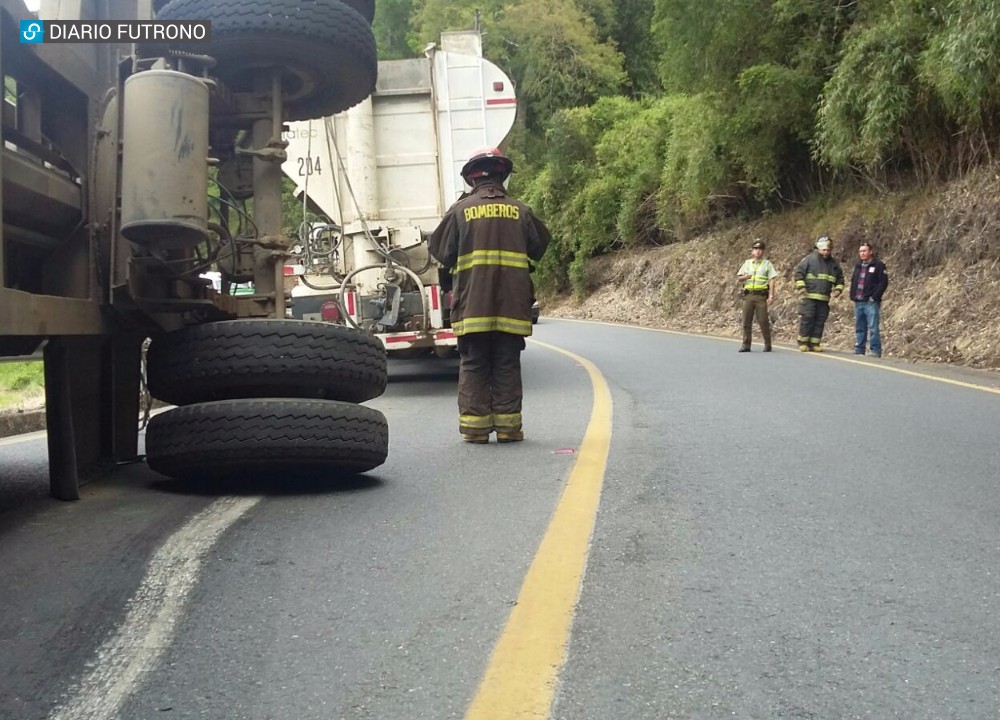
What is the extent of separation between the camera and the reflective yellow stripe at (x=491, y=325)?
6938 millimetres

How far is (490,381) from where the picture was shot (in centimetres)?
714

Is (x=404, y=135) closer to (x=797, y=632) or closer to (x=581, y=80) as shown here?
(x=797, y=632)

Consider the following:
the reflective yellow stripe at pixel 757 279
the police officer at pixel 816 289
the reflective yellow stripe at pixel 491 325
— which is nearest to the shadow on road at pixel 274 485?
the reflective yellow stripe at pixel 491 325

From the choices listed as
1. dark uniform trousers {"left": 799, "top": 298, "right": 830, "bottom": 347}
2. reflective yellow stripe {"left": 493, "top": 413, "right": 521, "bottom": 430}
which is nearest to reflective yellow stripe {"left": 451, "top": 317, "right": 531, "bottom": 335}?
reflective yellow stripe {"left": 493, "top": 413, "right": 521, "bottom": 430}

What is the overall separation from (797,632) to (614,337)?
18.2 m

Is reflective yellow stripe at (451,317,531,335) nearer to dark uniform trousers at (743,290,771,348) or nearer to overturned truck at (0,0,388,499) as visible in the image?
overturned truck at (0,0,388,499)

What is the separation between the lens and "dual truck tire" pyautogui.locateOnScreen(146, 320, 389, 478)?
4.82 meters

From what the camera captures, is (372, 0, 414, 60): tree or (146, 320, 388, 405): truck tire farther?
(372, 0, 414, 60): tree

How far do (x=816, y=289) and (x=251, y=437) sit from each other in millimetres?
13589

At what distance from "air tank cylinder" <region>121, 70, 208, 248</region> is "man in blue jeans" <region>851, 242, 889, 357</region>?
12.9 m

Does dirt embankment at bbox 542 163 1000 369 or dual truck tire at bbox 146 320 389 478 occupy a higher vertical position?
dirt embankment at bbox 542 163 1000 369

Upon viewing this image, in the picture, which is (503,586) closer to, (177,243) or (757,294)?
(177,243)

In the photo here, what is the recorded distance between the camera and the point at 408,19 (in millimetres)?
48844

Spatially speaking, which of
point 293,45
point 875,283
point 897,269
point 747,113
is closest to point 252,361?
point 293,45
